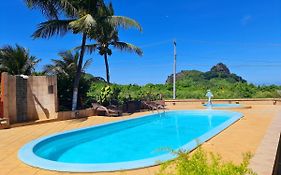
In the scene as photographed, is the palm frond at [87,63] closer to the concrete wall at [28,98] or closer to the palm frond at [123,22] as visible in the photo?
the palm frond at [123,22]

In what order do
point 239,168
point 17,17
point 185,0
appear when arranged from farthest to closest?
point 185,0, point 17,17, point 239,168

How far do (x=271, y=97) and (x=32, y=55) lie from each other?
61.8 ft

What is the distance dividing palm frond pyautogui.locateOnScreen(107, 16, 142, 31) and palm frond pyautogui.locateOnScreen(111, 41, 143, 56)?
309 centimetres

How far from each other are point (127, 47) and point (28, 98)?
817cm

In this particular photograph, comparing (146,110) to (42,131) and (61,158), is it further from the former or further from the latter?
(61,158)

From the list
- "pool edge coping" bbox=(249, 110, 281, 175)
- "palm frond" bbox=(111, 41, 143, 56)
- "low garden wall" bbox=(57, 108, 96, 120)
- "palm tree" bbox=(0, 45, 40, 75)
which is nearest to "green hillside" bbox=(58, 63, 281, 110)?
"low garden wall" bbox=(57, 108, 96, 120)

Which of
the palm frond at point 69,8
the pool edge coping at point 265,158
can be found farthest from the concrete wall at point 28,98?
the pool edge coping at point 265,158

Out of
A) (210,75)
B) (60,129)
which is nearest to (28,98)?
(60,129)

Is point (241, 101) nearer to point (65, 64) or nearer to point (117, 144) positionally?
point (65, 64)

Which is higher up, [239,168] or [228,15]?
[228,15]

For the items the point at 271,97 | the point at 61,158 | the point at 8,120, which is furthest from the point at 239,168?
the point at 271,97

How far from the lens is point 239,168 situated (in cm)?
262

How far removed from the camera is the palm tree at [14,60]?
Answer: 14602 mm

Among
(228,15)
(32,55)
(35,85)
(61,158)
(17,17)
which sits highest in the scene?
(228,15)
